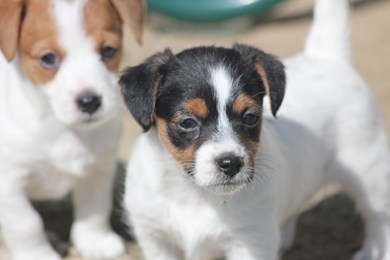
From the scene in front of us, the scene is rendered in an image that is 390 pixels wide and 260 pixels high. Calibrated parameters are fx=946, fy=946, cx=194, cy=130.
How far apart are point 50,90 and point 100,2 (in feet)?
2.17

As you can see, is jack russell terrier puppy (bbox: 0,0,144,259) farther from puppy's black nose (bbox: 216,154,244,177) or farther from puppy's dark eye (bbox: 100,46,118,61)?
puppy's black nose (bbox: 216,154,244,177)

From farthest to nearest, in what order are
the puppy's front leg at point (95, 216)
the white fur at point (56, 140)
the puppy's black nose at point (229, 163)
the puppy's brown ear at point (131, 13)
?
the puppy's front leg at point (95, 216) < the puppy's brown ear at point (131, 13) < the white fur at point (56, 140) < the puppy's black nose at point (229, 163)

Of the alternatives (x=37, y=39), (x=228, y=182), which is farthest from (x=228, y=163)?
(x=37, y=39)

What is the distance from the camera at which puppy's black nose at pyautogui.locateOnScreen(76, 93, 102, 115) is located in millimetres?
5590

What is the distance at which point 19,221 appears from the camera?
608 cm

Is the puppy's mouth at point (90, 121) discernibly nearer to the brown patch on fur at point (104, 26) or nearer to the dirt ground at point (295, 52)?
the brown patch on fur at point (104, 26)

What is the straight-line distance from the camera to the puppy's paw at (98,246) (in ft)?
21.3

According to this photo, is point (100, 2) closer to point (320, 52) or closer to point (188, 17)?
point (320, 52)

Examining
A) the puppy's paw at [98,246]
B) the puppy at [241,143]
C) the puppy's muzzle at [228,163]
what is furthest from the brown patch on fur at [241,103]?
the puppy's paw at [98,246]

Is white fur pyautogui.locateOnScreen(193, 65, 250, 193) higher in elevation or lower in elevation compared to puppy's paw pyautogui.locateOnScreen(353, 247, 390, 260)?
higher

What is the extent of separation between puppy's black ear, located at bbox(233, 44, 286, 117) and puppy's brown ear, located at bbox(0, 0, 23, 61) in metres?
1.40

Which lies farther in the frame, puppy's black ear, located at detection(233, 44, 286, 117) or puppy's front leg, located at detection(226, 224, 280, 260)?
puppy's front leg, located at detection(226, 224, 280, 260)

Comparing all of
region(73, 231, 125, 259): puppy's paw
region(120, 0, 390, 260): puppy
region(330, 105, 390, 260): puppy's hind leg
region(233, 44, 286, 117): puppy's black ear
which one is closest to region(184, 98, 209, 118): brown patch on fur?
region(120, 0, 390, 260): puppy

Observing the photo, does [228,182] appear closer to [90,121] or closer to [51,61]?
[90,121]
